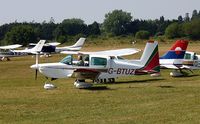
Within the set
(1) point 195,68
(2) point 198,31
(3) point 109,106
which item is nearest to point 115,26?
(2) point 198,31

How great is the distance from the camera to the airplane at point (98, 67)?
19641 mm

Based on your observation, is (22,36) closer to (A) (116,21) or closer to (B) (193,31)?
(B) (193,31)

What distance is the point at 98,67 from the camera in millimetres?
20234

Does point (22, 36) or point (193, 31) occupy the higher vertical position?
point (193, 31)

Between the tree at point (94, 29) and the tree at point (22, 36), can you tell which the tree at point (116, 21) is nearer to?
the tree at point (94, 29)

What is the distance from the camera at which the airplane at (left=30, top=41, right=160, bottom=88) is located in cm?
1964

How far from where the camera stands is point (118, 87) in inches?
770

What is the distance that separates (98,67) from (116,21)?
139601mm

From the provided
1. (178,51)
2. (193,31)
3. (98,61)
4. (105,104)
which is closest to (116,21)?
(193,31)

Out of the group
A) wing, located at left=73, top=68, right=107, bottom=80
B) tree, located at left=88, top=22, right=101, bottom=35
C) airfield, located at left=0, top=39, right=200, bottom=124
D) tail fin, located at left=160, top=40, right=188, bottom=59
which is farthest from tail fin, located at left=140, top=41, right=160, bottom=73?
tree, located at left=88, top=22, right=101, bottom=35

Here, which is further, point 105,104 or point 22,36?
point 22,36

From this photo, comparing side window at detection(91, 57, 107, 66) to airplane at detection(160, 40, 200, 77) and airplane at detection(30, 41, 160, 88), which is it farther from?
airplane at detection(160, 40, 200, 77)

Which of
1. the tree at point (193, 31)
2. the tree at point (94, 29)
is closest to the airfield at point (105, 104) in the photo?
the tree at point (193, 31)

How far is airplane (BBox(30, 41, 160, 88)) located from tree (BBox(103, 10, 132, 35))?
135 meters
